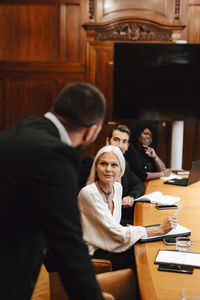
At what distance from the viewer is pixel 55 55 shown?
5.41 m

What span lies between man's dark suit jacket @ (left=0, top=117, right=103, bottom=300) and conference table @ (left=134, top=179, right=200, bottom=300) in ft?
1.92

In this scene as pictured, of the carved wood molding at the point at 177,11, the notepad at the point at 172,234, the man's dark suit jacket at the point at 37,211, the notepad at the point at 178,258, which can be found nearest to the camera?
the man's dark suit jacket at the point at 37,211

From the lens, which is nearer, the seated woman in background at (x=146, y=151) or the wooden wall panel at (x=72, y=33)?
the seated woman in background at (x=146, y=151)

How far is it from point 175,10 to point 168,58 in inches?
28.0

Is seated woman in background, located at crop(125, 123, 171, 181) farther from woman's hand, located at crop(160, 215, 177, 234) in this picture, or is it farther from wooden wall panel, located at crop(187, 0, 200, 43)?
woman's hand, located at crop(160, 215, 177, 234)

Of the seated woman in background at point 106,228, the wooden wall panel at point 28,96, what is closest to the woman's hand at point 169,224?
the seated woman in background at point 106,228

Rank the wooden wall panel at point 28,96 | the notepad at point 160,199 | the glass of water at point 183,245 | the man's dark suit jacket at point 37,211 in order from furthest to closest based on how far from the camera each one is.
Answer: the wooden wall panel at point 28,96, the notepad at point 160,199, the glass of water at point 183,245, the man's dark suit jacket at point 37,211

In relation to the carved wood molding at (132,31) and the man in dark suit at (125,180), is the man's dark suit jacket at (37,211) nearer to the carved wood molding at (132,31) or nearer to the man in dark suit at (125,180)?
the man in dark suit at (125,180)

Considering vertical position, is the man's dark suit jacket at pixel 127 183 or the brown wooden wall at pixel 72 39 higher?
the brown wooden wall at pixel 72 39

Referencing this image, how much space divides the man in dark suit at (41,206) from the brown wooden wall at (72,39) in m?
4.26

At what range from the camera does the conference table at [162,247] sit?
1.66 m

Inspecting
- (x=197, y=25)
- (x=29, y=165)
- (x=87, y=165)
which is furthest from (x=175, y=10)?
(x=29, y=165)

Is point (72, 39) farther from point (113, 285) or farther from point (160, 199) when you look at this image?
point (113, 285)

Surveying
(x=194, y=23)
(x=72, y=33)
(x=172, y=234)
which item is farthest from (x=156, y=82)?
(x=172, y=234)
